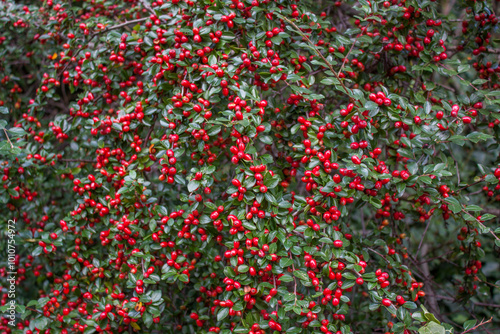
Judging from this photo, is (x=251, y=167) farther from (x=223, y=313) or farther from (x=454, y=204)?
(x=454, y=204)

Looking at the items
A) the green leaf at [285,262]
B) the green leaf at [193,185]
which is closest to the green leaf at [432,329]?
the green leaf at [285,262]

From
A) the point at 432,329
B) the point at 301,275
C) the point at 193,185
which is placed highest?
the point at 193,185

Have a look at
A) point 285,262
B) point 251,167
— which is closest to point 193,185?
point 251,167

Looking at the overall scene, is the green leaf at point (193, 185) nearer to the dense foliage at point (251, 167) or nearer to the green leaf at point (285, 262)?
the dense foliage at point (251, 167)

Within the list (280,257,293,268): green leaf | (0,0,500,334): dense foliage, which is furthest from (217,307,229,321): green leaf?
(280,257,293,268): green leaf

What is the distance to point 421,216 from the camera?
1884mm

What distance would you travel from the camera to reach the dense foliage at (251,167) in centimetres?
154

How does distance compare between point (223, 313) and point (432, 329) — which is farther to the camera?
point (223, 313)

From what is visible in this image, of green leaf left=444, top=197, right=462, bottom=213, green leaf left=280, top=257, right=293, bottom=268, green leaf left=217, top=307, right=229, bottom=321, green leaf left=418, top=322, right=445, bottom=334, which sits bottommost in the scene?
green leaf left=418, top=322, right=445, bottom=334

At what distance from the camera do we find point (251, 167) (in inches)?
59.6

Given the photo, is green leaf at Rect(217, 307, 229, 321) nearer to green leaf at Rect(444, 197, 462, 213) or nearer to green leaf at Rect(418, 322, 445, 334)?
green leaf at Rect(418, 322, 445, 334)

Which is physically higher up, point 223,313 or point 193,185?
point 193,185

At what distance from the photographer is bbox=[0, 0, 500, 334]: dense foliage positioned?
5.04 feet

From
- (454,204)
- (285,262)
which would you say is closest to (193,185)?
(285,262)
